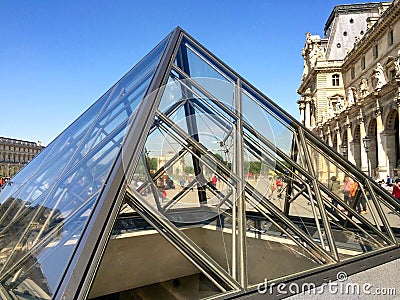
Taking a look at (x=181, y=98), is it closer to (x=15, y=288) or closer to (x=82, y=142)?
(x=82, y=142)

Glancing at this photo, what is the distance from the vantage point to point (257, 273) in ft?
13.4

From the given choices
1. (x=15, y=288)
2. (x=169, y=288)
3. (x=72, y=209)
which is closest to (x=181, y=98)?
(x=72, y=209)

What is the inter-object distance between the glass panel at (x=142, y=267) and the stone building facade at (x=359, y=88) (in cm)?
1895

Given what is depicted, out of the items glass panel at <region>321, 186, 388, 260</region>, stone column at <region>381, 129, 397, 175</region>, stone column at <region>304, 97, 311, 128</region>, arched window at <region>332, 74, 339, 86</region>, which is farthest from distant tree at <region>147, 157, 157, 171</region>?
stone column at <region>304, 97, 311, 128</region>

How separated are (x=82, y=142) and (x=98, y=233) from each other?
246 cm

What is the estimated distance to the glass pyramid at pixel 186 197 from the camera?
10.4 ft

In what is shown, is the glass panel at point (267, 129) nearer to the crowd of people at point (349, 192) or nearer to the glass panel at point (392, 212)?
the crowd of people at point (349, 192)

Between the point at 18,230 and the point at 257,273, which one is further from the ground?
the point at 18,230

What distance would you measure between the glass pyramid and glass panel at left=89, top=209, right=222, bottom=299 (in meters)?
0.04

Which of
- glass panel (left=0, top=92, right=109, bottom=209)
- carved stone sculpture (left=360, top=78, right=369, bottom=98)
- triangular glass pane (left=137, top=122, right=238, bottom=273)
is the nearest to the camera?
triangular glass pane (left=137, top=122, right=238, bottom=273)

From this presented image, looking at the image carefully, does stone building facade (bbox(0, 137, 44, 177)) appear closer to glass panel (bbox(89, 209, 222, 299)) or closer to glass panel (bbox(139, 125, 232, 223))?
glass panel (bbox(89, 209, 222, 299))

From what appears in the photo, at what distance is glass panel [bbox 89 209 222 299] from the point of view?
21.1 feet

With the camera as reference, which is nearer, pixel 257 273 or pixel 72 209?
pixel 72 209

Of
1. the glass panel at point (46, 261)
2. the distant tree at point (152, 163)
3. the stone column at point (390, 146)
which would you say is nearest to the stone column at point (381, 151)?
the stone column at point (390, 146)
